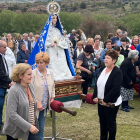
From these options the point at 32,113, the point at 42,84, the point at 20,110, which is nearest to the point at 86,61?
the point at 42,84

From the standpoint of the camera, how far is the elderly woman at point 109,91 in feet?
14.3

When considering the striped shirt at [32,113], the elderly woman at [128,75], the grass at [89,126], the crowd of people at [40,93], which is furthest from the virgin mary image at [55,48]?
the elderly woman at [128,75]

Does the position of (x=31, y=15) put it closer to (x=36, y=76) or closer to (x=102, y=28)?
(x=102, y=28)

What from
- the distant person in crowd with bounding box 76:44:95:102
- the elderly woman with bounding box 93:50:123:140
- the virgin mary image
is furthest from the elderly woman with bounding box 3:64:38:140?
the distant person in crowd with bounding box 76:44:95:102

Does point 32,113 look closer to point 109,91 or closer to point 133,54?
point 109,91

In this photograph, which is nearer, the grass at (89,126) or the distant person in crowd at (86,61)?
the grass at (89,126)

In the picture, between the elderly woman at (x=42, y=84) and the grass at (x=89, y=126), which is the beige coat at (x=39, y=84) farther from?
the grass at (x=89, y=126)

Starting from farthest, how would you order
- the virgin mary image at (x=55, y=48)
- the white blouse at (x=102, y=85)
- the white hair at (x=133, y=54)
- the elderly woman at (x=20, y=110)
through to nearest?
the white hair at (x=133, y=54), the virgin mary image at (x=55, y=48), the white blouse at (x=102, y=85), the elderly woman at (x=20, y=110)

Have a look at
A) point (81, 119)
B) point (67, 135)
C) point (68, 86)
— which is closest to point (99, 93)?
point (68, 86)

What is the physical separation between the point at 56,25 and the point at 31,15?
66038 mm

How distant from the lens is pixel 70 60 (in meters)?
5.39

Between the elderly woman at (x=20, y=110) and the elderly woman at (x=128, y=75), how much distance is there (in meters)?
4.06

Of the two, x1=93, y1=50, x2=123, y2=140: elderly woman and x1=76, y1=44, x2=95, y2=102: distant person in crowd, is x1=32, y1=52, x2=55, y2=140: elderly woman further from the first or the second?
x1=76, y1=44, x2=95, y2=102: distant person in crowd

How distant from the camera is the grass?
17.9 feet
